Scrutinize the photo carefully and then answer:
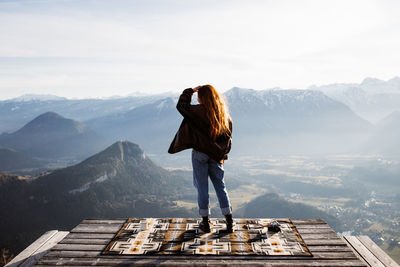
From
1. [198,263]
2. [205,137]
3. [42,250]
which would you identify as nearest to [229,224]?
[198,263]

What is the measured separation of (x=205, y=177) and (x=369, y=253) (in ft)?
14.2

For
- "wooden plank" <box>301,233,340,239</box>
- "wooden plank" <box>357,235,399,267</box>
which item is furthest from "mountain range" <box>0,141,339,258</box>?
"wooden plank" <box>357,235,399,267</box>

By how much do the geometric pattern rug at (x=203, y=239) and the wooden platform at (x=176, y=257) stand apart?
160mm

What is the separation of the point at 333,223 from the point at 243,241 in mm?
124927

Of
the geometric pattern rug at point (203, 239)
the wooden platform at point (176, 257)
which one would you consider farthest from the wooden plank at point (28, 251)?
the geometric pattern rug at point (203, 239)

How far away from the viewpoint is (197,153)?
→ 285 inches

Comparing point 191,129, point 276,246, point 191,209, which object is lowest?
point 191,209

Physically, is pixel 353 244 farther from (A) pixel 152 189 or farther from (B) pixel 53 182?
(A) pixel 152 189

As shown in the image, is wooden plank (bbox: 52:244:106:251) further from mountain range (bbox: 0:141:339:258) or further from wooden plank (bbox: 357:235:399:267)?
mountain range (bbox: 0:141:339:258)

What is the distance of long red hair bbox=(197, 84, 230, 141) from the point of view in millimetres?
7002

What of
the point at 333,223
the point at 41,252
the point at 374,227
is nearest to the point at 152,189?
the point at 333,223

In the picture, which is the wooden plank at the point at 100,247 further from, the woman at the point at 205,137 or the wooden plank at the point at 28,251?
the woman at the point at 205,137

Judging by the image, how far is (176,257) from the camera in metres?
6.29

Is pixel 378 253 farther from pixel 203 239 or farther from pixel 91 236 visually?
pixel 91 236
